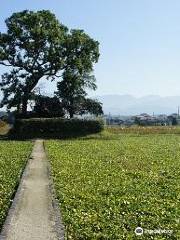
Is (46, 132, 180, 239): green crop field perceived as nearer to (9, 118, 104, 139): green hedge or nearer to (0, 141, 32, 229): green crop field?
(0, 141, 32, 229): green crop field

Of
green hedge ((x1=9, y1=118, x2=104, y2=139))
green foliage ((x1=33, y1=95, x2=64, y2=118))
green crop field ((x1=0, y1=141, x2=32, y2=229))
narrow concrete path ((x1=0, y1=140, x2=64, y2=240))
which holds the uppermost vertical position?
green foliage ((x1=33, y1=95, x2=64, y2=118))

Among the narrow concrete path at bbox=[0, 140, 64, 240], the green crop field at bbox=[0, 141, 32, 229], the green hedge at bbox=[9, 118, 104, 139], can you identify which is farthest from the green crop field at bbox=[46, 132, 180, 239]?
the green hedge at bbox=[9, 118, 104, 139]

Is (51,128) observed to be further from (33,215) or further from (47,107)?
(33,215)

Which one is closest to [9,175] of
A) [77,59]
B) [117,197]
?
[117,197]

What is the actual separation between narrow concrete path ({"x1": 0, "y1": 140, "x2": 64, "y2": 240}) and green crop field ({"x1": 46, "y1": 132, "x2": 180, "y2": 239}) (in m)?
0.31

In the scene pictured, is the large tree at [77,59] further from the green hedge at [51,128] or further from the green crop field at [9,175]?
the green crop field at [9,175]

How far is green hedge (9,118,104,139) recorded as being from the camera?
51.5 m

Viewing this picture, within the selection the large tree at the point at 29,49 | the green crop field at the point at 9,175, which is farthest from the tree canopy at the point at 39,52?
the green crop field at the point at 9,175

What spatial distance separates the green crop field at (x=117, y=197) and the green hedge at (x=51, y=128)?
25.5 metres

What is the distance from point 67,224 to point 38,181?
22.0 feet

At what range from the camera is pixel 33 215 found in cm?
1272

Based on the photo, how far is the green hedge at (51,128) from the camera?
51531 millimetres

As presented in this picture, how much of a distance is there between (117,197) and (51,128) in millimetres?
37135

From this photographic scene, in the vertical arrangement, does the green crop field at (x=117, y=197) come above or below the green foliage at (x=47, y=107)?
below
